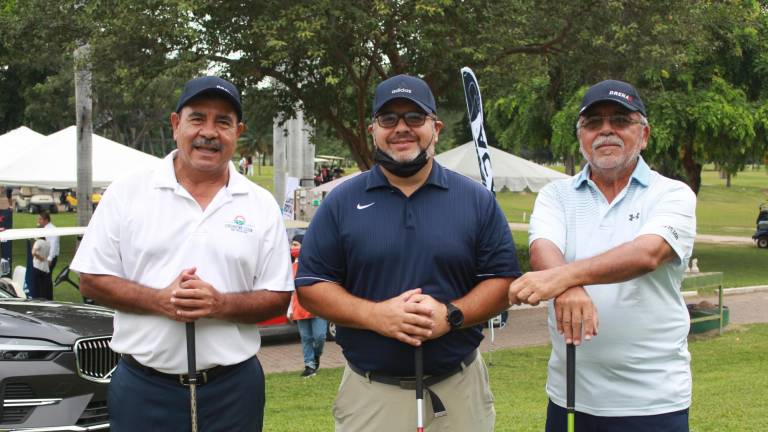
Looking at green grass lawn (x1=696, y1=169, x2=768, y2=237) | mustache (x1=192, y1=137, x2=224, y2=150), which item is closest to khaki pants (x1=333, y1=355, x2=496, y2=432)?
mustache (x1=192, y1=137, x2=224, y2=150)

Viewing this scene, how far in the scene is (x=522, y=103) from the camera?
89.7 feet

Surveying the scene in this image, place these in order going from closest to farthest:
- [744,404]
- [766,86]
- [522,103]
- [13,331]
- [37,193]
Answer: [13,331] → [744,404] → [766,86] → [522,103] → [37,193]

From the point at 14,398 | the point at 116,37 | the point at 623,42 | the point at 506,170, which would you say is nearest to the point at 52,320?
the point at 14,398

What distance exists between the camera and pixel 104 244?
11.9 feet

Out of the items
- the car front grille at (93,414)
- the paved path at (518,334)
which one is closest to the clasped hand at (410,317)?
the car front grille at (93,414)

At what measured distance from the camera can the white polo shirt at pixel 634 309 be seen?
11.2 ft

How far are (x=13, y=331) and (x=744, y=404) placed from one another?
20.9ft

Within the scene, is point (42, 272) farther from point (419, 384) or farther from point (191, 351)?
point (419, 384)

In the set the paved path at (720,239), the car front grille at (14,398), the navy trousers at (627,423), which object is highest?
the navy trousers at (627,423)

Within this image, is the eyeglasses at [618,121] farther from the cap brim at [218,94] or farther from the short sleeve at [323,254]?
the cap brim at [218,94]

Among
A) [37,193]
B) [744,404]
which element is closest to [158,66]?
[744,404]

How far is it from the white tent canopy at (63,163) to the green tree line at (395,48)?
2.38 meters

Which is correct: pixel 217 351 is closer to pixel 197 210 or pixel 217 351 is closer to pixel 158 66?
pixel 197 210

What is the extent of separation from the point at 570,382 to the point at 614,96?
1077mm
